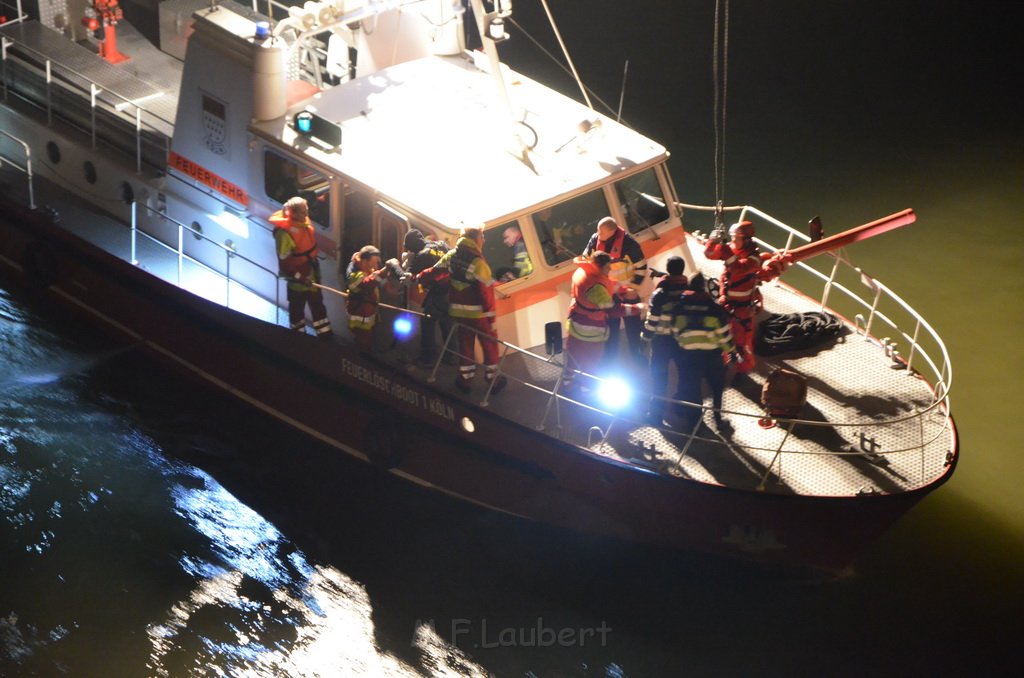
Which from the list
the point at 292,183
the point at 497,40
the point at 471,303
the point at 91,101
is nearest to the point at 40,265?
the point at 91,101

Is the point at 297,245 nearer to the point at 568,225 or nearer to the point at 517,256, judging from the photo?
the point at 517,256

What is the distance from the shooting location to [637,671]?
8.92 metres

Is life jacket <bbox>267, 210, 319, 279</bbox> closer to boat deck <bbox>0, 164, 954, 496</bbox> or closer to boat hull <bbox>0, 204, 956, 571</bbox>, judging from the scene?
boat deck <bbox>0, 164, 954, 496</bbox>

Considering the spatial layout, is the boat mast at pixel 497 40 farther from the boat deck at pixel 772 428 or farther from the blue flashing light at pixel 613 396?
the blue flashing light at pixel 613 396

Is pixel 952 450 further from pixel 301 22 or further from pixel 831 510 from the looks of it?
pixel 301 22

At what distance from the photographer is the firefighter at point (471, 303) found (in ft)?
29.6

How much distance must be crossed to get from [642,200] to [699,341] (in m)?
1.80

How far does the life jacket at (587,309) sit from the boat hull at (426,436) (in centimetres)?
81

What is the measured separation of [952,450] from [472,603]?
3607mm

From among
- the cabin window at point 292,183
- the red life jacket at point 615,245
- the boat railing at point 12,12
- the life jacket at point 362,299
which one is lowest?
the life jacket at point 362,299

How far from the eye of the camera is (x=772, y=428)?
9336 mm

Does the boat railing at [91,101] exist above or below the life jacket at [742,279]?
above

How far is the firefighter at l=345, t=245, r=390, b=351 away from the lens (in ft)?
30.6

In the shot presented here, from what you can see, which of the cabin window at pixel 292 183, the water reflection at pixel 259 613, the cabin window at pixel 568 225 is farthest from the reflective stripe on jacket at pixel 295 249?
the water reflection at pixel 259 613
